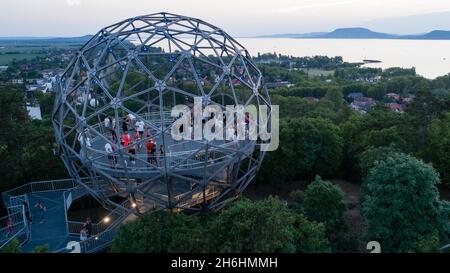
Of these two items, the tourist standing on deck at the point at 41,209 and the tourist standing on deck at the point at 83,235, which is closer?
the tourist standing on deck at the point at 83,235

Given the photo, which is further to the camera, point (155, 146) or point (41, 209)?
point (41, 209)

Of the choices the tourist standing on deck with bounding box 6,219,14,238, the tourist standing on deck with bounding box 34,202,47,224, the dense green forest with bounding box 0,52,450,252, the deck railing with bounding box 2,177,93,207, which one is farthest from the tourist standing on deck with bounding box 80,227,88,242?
the deck railing with bounding box 2,177,93,207

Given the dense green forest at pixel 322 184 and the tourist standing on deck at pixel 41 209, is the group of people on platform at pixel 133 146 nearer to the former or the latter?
the dense green forest at pixel 322 184

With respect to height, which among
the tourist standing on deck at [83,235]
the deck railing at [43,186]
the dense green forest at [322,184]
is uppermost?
the dense green forest at [322,184]

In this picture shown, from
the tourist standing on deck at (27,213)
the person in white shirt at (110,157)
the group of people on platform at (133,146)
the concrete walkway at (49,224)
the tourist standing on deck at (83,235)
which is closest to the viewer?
the group of people on platform at (133,146)

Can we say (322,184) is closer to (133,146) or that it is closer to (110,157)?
(133,146)

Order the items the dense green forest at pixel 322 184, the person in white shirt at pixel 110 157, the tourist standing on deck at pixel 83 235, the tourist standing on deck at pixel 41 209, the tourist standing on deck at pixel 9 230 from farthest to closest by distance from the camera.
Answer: the tourist standing on deck at pixel 41 209
the tourist standing on deck at pixel 9 230
the tourist standing on deck at pixel 83 235
the person in white shirt at pixel 110 157
the dense green forest at pixel 322 184

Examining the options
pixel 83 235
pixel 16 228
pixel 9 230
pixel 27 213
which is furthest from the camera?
pixel 27 213

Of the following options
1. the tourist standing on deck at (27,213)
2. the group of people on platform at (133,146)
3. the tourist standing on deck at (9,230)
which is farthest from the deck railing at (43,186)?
the group of people on platform at (133,146)

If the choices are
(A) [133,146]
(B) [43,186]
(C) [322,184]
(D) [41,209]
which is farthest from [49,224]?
(C) [322,184]
